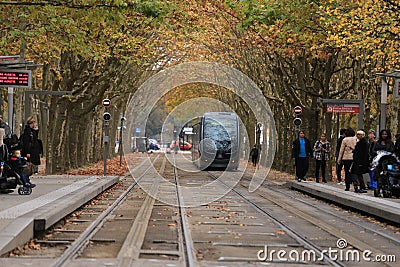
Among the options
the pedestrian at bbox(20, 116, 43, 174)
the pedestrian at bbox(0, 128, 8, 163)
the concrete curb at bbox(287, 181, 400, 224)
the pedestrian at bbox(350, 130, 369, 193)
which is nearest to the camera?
the concrete curb at bbox(287, 181, 400, 224)

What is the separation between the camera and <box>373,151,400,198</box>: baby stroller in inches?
847

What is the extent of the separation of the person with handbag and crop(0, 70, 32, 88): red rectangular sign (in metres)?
3.10

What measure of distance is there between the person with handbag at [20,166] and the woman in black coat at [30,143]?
2035 millimetres

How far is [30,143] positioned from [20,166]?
2.73 metres

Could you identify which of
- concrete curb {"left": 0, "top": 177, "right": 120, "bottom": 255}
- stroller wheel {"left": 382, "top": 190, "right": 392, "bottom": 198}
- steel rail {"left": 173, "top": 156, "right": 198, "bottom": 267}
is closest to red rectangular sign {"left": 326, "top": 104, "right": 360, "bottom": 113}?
stroller wheel {"left": 382, "top": 190, "right": 392, "bottom": 198}

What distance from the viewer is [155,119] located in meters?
144

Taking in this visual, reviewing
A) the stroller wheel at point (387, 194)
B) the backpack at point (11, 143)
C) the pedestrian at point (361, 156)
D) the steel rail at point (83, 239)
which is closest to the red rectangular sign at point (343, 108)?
the pedestrian at point (361, 156)

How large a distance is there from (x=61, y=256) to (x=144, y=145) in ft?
299

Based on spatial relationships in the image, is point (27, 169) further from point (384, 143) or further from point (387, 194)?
point (384, 143)

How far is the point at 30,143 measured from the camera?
22.5 meters

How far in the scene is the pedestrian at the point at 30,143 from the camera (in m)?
22.2

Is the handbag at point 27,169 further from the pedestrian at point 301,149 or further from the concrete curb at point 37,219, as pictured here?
the pedestrian at point 301,149

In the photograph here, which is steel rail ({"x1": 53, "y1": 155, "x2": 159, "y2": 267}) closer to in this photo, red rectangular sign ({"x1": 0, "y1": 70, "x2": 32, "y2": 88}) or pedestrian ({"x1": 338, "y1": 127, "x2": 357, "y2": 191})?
red rectangular sign ({"x1": 0, "y1": 70, "x2": 32, "y2": 88})

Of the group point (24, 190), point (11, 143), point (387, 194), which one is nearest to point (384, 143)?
point (387, 194)
